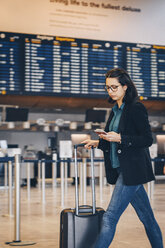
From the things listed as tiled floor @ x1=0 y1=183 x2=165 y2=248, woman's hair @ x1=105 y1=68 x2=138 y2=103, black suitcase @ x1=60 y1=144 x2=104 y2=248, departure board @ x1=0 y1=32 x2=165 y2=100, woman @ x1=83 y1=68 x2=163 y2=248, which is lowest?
tiled floor @ x1=0 y1=183 x2=165 y2=248

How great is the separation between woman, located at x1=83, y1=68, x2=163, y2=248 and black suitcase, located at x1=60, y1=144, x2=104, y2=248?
207mm

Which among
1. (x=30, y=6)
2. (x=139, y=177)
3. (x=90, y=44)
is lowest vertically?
(x=139, y=177)

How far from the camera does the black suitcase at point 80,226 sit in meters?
3.00

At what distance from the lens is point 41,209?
6512mm


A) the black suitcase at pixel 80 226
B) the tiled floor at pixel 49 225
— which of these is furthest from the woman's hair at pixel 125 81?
the tiled floor at pixel 49 225

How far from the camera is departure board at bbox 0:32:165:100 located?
8352mm

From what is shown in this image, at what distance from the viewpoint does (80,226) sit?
303 centimetres

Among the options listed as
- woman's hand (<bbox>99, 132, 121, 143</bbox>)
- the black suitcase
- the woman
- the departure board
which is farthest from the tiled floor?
the departure board

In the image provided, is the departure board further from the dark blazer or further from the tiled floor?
the dark blazer

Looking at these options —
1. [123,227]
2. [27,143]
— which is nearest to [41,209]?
[123,227]

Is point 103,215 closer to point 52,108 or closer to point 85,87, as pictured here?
point 85,87

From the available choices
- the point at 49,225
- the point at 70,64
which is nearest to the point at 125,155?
the point at 49,225

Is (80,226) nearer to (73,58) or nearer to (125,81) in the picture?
(125,81)

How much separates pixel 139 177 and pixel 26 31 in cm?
620
